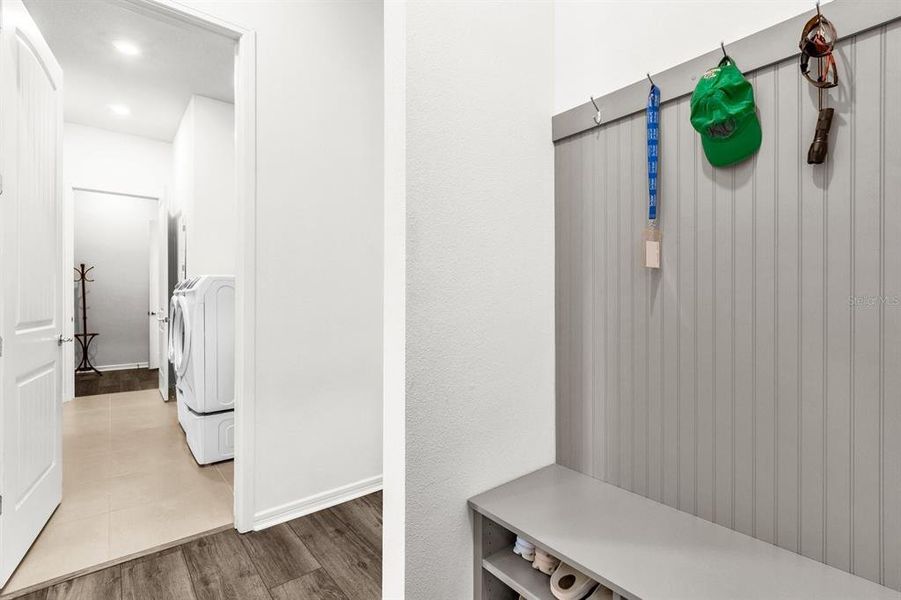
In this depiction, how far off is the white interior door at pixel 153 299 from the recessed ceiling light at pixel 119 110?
4.70 feet

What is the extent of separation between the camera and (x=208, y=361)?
283 centimetres

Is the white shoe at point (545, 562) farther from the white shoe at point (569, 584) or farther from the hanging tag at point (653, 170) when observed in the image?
the hanging tag at point (653, 170)

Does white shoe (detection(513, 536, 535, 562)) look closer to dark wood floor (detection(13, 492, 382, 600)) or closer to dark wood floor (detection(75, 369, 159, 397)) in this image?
dark wood floor (detection(13, 492, 382, 600))

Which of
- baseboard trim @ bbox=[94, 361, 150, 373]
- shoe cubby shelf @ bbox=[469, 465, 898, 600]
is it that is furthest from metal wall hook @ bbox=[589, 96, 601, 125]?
baseboard trim @ bbox=[94, 361, 150, 373]

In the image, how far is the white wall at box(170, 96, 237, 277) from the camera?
3.96m

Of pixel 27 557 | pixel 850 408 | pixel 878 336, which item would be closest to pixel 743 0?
pixel 878 336

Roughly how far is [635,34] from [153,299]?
6305mm

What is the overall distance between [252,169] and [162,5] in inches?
28.1

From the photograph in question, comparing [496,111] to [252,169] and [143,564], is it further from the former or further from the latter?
[143,564]

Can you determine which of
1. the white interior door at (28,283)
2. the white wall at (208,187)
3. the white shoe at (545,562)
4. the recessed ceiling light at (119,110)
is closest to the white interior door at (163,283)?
the white wall at (208,187)

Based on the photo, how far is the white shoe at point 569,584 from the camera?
3.48 ft

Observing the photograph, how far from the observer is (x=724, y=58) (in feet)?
3.43

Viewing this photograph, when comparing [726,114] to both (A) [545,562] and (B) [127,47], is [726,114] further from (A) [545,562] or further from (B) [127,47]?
(B) [127,47]

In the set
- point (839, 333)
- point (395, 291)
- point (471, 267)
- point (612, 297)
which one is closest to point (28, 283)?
point (395, 291)
